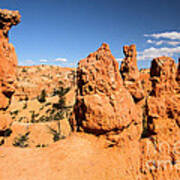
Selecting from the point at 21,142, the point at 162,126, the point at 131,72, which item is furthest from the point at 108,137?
the point at 131,72

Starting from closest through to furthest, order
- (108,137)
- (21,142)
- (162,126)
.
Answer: (108,137)
(162,126)
(21,142)

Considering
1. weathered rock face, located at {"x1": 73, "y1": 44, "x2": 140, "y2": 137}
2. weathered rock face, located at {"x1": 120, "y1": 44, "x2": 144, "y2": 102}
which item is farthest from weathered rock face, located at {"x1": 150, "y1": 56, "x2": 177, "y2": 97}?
weathered rock face, located at {"x1": 120, "y1": 44, "x2": 144, "y2": 102}

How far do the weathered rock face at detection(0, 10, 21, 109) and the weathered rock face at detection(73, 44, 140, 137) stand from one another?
3.51 meters

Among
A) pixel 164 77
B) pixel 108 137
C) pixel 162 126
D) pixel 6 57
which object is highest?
pixel 6 57

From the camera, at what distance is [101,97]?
18.7ft

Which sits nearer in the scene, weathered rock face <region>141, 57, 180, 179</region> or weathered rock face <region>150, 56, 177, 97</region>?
weathered rock face <region>141, 57, 180, 179</region>

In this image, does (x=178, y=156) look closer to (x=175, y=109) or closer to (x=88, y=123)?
(x=175, y=109)

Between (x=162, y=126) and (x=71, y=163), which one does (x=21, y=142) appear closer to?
(x=71, y=163)

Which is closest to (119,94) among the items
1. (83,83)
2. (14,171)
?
(83,83)

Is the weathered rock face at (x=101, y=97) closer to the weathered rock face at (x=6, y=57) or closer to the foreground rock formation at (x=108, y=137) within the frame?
the foreground rock formation at (x=108, y=137)

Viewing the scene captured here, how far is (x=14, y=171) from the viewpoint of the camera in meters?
5.43

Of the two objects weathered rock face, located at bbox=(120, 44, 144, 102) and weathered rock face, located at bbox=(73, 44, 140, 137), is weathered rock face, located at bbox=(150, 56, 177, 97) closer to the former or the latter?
weathered rock face, located at bbox=(73, 44, 140, 137)

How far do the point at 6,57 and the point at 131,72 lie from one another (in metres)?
12.8

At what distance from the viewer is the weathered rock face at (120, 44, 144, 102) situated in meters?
17.1
